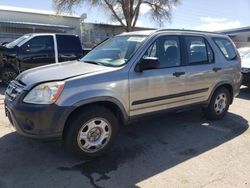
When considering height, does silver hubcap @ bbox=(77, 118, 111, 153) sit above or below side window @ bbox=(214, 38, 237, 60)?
below

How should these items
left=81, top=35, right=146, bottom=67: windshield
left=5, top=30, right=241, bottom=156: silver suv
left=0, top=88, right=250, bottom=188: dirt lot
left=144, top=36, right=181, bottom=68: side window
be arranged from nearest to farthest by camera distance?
left=0, top=88, right=250, bottom=188: dirt lot < left=5, top=30, right=241, bottom=156: silver suv < left=81, top=35, right=146, bottom=67: windshield < left=144, top=36, right=181, bottom=68: side window

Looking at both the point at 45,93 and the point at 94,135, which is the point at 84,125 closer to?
the point at 94,135

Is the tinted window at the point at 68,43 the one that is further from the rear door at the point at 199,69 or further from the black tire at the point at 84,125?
the black tire at the point at 84,125

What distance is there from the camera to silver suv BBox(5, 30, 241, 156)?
370cm

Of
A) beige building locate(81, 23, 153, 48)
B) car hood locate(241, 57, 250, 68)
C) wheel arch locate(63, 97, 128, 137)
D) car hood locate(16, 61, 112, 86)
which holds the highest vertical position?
beige building locate(81, 23, 153, 48)

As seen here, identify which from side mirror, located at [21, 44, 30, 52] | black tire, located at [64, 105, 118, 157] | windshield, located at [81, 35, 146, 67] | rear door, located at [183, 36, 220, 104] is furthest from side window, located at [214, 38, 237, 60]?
side mirror, located at [21, 44, 30, 52]

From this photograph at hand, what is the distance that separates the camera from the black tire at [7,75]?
958cm

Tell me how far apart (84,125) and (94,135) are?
274 mm

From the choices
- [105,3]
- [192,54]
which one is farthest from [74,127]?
[105,3]

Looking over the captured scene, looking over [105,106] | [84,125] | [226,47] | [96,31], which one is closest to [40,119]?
[84,125]

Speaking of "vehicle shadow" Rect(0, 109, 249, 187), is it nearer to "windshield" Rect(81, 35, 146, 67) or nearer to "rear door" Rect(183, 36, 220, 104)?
"rear door" Rect(183, 36, 220, 104)

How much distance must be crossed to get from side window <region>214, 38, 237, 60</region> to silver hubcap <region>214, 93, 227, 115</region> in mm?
810

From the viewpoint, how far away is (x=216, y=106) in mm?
5977

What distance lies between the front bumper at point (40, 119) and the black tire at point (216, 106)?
3286 millimetres
